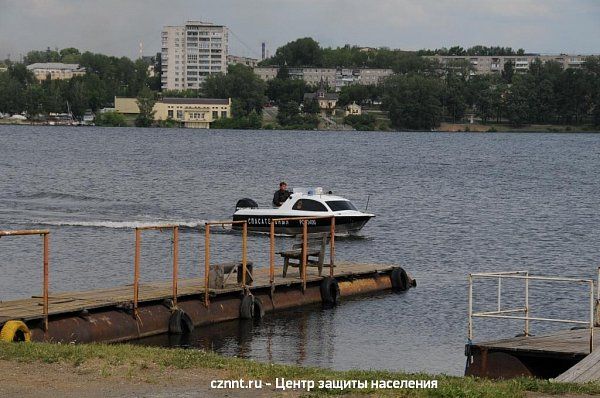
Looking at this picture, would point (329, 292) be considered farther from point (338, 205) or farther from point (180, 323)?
point (338, 205)

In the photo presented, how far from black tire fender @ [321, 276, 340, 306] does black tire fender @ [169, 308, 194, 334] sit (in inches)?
258

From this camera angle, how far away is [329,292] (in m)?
35.8

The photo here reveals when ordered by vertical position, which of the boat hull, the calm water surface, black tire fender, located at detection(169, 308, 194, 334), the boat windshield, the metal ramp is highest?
the metal ramp

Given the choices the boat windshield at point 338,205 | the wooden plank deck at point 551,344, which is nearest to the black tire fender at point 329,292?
the wooden plank deck at point 551,344

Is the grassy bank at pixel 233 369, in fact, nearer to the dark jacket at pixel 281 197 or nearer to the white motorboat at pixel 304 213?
the white motorboat at pixel 304 213

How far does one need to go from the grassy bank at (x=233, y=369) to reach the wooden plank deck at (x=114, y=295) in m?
4.98

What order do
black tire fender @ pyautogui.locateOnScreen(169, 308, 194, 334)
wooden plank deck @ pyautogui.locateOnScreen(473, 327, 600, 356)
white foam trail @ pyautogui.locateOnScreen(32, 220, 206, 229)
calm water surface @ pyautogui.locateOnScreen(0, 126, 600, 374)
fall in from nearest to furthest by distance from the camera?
wooden plank deck @ pyautogui.locateOnScreen(473, 327, 600, 356), black tire fender @ pyautogui.locateOnScreen(169, 308, 194, 334), calm water surface @ pyautogui.locateOnScreen(0, 126, 600, 374), white foam trail @ pyautogui.locateOnScreen(32, 220, 206, 229)

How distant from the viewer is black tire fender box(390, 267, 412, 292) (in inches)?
1543

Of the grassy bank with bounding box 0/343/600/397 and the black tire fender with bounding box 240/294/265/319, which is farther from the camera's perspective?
the black tire fender with bounding box 240/294/265/319

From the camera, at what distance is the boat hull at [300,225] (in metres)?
52.2

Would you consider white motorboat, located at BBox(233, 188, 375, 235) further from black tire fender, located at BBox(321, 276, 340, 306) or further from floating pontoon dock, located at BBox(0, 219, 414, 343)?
black tire fender, located at BBox(321, 276, 340, 306)

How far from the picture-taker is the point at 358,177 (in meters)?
111

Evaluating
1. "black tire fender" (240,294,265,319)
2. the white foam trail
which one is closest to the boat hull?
the white foam trail

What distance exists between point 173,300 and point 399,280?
10703mm
